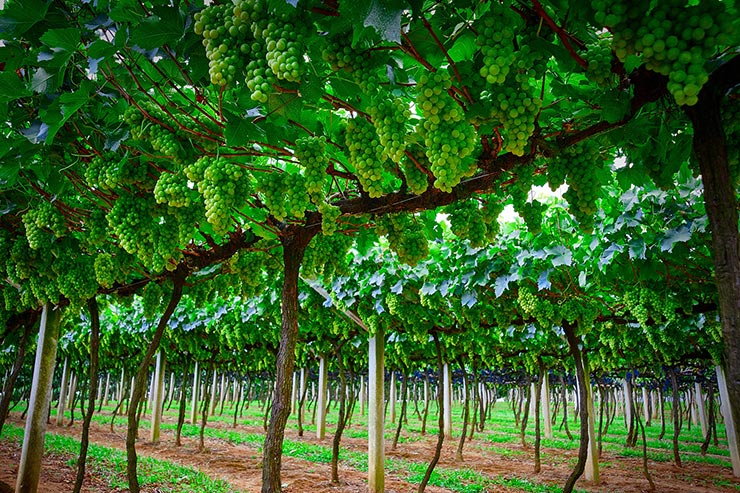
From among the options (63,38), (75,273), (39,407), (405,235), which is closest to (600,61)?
(405,235)

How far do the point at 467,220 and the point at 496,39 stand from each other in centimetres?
184

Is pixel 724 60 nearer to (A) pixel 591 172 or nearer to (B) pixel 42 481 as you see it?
(A) pixel 591 172

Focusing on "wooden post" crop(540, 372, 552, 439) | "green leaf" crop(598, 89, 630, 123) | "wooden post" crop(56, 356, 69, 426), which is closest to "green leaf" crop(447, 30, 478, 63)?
"green leaf" crop(598, 89, 630, 123)

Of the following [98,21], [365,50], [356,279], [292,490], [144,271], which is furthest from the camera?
[292,490]

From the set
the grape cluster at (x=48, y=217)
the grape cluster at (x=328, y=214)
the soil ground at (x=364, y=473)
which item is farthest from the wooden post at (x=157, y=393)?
the grape cluster at (x=328, y=214)

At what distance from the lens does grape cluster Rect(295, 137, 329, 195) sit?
2697 millimetres

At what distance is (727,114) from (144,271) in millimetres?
5531

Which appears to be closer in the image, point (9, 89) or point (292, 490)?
point (9, 89)

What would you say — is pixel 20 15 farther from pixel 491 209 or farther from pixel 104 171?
pixel 491 209

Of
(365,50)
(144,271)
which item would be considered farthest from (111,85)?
(144,271)

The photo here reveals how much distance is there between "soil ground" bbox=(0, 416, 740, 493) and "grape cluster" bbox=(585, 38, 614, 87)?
26.9 feet

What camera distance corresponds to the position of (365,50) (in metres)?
1.96

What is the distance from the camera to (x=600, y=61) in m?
1.97

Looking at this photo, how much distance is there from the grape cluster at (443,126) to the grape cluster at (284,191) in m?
1.00
